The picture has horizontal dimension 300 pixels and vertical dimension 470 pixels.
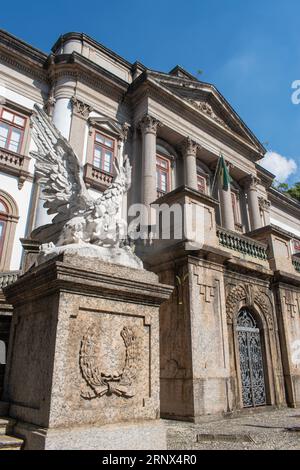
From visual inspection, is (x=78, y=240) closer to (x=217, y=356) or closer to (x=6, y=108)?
(x=217, y=356)

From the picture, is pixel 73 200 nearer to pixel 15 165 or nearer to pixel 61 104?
pixel 15 165

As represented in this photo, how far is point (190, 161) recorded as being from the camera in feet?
61.4

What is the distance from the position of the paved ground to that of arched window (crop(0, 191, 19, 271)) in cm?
913

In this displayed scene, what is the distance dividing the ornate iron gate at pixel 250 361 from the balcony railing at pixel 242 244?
1.62 meters

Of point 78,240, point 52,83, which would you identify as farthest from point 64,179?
point 52,83

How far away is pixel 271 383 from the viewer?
8.88m

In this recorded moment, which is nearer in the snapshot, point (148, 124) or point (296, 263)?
point (296, 263)

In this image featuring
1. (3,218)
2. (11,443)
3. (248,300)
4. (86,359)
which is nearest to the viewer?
(11,443)

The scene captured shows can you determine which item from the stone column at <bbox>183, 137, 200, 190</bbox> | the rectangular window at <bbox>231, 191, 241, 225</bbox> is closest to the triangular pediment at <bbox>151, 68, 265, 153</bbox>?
the stone column at <bbox>183, 137, 200, 190</bbox>

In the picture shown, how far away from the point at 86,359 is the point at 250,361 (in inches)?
253

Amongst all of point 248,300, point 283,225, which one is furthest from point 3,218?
point 283,225

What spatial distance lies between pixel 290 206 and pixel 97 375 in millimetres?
28862

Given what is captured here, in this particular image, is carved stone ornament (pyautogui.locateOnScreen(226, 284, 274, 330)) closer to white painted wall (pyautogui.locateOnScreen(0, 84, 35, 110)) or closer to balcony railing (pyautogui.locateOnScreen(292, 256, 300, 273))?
balcony railing (pyautogui.locateOnScreen(292, 256, 300, 273))

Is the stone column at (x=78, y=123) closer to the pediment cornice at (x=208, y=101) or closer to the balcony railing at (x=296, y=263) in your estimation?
the pediment cornice at (x=208, y=101)
